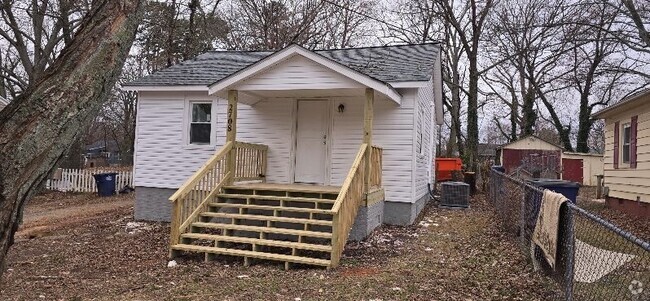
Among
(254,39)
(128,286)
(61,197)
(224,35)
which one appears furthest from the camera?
(254,39)

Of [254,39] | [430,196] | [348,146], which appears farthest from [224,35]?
[348,146]

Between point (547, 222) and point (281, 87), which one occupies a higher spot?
point (281, 87)

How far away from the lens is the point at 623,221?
11109 millimetres

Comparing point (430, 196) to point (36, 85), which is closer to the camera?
point (36, 85)

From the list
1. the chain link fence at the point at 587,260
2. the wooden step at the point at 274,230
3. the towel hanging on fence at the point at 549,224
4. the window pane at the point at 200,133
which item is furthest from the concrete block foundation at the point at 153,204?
the towel hanging on fence at the point at 549,224

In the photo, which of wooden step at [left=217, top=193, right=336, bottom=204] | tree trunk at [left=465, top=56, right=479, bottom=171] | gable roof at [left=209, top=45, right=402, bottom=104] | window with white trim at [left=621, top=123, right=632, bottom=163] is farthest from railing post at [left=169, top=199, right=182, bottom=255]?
tree trunk at [left=465, top=56, right=479, bottom=171]

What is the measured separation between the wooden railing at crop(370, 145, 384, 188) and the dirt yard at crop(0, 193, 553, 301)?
0.99 metres

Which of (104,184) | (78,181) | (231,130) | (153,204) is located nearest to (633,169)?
(231,130)

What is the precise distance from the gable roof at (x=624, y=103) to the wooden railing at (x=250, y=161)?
8444 mm

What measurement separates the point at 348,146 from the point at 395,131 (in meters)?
1.12

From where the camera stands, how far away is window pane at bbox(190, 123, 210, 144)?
38.8 ft

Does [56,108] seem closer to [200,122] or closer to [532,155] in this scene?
[200,122]

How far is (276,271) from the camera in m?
6.83

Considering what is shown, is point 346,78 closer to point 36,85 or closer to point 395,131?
point 395,131
